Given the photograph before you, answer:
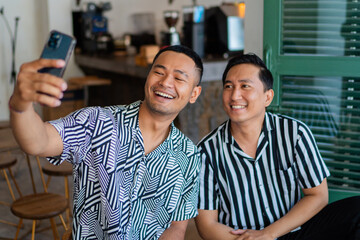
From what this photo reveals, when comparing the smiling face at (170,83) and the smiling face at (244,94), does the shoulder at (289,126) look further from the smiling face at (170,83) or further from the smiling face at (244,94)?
the smiling face at (170,83)

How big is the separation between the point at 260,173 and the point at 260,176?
0.5 inches

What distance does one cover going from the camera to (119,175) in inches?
61.0

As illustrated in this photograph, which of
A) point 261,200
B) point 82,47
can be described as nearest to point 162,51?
point 261,200

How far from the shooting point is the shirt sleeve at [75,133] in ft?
4.78

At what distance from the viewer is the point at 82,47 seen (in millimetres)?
6320

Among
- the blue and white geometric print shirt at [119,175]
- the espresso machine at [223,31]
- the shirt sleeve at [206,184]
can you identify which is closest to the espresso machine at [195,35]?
the espresso machine at [223,31]

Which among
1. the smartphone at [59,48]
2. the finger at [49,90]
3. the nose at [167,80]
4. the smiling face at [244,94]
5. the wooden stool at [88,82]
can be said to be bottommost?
the wooden stool at [88,82]

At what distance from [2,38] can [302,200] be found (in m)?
5.29

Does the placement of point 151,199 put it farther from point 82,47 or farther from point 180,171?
point 82,47

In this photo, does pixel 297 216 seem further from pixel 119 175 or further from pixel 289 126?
pixel 119 175

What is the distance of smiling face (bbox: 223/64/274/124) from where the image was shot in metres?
1.78

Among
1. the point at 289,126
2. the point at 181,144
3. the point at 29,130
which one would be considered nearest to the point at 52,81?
the point at 29,130

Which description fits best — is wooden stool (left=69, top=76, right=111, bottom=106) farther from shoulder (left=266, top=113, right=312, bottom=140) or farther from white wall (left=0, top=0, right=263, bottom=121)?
shoulder (left=266, top=113, right=312, bottom=140)

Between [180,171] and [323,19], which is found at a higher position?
[323,19]
